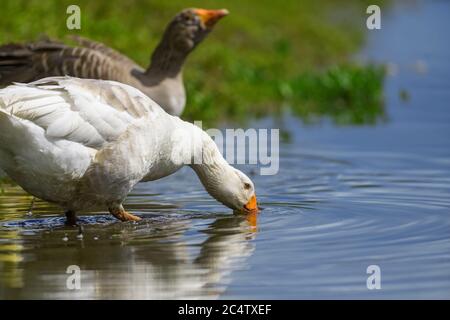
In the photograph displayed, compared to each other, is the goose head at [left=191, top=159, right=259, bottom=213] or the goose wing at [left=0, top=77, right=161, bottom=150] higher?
the goose wing at [left=0, top=77, right=161, bottom=150]

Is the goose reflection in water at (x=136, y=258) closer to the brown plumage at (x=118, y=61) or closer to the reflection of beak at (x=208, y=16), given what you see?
the brown plumage at (x=118, y=61)

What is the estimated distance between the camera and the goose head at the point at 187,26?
1159 cm

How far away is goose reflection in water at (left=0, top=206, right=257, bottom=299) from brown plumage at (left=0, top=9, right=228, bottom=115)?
2502mm

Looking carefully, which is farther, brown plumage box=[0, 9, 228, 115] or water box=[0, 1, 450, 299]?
brown plumage box=[0, 9, 228, 115]

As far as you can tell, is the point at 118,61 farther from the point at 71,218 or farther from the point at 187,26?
the point at 71,218

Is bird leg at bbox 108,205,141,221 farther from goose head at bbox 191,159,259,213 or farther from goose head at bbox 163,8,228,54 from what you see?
goose head at bbox 163,8,228,54

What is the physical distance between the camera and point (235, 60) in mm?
17266

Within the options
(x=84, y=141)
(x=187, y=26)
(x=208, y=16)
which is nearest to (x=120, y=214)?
(x=84, y=141)

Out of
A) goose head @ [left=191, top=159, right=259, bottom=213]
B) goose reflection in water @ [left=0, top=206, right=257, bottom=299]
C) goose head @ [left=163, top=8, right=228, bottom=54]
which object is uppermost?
goose head @ [left=163, top=8, right=228, bottom=54]

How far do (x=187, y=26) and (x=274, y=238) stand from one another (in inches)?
177

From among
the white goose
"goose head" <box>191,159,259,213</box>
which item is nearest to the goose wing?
the white goose

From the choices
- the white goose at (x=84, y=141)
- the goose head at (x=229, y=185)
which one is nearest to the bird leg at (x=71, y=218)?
the white goose at (x=84, y=141)

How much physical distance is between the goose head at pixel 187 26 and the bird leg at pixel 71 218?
3.79m

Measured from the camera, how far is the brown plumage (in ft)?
34.2
